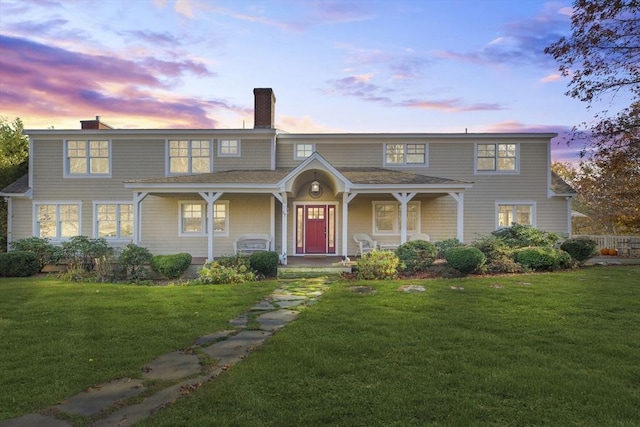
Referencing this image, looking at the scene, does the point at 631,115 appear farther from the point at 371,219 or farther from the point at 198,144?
the point at 198,144

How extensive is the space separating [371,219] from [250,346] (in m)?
12.7

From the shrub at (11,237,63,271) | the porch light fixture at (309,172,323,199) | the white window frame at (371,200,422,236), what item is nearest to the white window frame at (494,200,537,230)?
the white window frame at (371,200,422,236)

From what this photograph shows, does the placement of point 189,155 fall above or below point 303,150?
below

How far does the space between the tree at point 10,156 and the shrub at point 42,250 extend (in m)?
5.51

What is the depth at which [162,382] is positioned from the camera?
4340 millimetres

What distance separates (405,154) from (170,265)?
35.7 feet

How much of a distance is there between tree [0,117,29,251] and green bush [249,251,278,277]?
46.5ft

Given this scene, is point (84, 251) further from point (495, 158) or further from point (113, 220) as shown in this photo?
point (495, 158)

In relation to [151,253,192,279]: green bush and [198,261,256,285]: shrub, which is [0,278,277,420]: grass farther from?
[151,253,192,279]: green bush

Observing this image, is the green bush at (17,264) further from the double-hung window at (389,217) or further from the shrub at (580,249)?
the shrub at (580,249)

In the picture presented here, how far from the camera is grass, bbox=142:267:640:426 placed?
3.56m

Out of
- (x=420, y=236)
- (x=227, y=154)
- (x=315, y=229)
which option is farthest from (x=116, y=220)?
(x=420, y=236)

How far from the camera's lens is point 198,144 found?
18.0 metres

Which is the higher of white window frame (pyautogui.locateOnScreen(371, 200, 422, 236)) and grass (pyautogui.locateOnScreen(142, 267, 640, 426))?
white window frame (pyautogui.locateOnScreen(371, 200, 422, 236))
